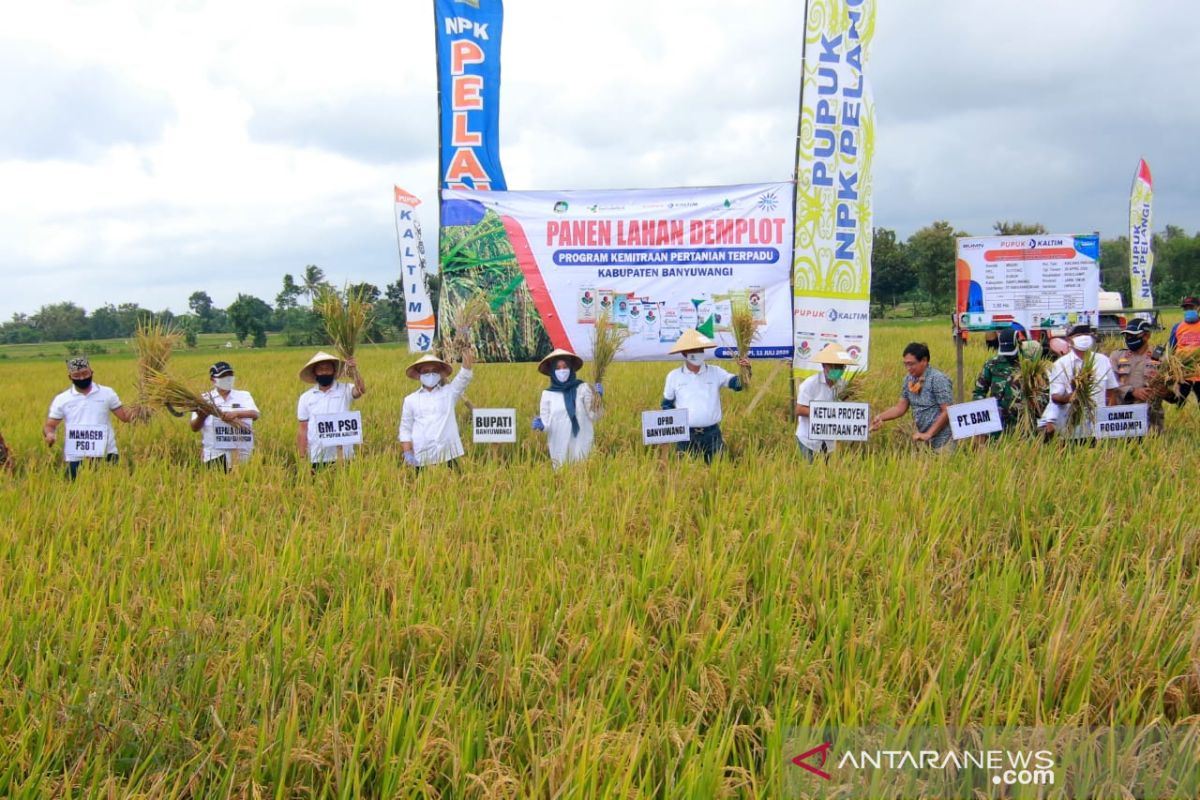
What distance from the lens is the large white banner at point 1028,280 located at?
734cm

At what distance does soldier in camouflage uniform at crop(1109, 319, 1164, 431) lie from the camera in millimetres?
6215

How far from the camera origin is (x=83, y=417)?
235 inches

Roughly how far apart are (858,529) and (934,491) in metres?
0.88

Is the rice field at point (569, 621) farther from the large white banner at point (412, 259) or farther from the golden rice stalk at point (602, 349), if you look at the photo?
the large white banner at point (412, 259)

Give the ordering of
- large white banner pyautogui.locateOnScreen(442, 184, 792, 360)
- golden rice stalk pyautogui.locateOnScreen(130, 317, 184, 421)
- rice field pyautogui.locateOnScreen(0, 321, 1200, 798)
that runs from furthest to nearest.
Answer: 1. large white banner pyautogui.locateOnScreen(442, 184, 792, 360)
2. golden rice stalk pyautogui.locateOnScreen(130, 317, 184, 421)
3. rice field pyautogui.locateOnScreen(0, 321, 1200, 798)

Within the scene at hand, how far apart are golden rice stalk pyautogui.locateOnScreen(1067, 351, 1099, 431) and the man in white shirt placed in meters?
0.02

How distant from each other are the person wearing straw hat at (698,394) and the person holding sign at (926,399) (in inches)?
48.5

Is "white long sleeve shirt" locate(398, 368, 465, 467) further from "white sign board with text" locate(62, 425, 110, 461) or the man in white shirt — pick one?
the man in white shirt

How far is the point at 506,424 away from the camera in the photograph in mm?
6039

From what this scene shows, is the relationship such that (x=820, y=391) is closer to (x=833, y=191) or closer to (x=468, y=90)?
(x=833, y=191)

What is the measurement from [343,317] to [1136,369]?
6455 mm

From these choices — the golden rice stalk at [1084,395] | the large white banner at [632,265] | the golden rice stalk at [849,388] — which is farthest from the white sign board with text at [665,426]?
the golden rice stalk at [1084,395]

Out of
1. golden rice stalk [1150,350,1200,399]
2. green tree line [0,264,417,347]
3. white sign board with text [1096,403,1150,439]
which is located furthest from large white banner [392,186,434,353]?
golden rice stalk [1150,350,1200,399]

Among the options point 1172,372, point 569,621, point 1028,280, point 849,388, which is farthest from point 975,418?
point 569,621
